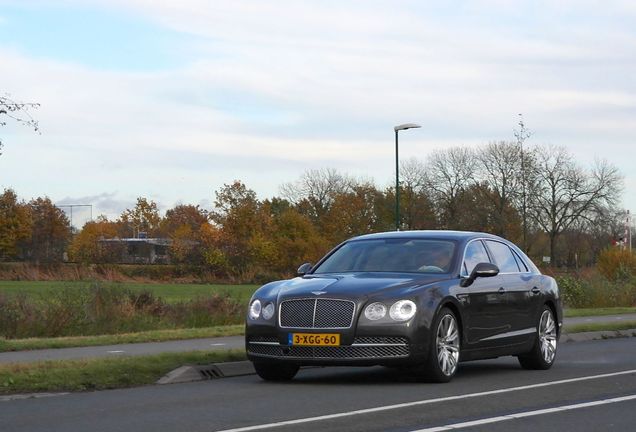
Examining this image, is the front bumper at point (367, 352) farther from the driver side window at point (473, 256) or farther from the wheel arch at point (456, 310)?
the driver side window at point (473, 256)

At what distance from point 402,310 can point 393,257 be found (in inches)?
56.3

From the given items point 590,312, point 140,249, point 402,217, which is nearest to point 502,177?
point 402,217

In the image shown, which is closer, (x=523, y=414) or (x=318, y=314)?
(x=523, y=414)

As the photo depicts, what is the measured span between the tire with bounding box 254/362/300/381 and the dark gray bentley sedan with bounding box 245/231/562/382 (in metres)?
0.01

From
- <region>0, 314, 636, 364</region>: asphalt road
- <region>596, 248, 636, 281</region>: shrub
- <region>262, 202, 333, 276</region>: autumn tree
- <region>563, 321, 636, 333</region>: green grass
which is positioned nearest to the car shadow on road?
<region>0, 314, 636, 364</region>: asphalt road

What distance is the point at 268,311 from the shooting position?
1268 cm

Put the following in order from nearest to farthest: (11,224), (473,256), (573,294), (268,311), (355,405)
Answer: (355,405)
(268,311)
(473,256)
(573,294)
(11,224)

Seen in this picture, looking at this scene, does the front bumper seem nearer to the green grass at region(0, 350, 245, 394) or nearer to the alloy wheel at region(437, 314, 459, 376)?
the alloy wheel at region(437, 314, 459, 376)

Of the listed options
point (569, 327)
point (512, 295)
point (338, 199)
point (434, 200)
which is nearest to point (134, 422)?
point (512, 295)

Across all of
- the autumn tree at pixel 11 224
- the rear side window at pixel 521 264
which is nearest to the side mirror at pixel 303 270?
the rear side window at pixel 521 264

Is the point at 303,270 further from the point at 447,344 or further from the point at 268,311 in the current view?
the point at 447,344

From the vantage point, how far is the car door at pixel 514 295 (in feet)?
47.0

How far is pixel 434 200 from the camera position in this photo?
7725cm

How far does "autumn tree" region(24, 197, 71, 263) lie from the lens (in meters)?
139
